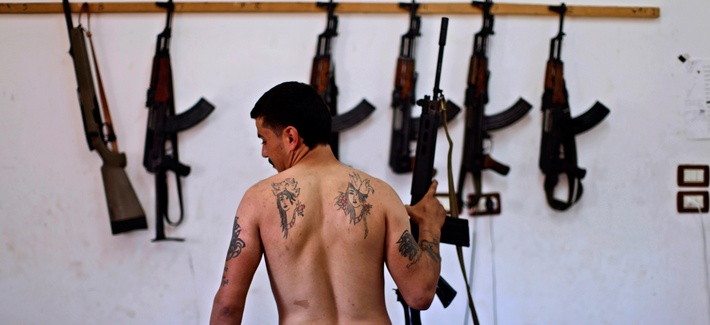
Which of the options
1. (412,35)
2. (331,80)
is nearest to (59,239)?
(331,80)

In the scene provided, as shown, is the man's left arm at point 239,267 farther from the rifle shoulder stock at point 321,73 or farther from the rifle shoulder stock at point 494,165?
the rifle shoulder stock at point 494,165

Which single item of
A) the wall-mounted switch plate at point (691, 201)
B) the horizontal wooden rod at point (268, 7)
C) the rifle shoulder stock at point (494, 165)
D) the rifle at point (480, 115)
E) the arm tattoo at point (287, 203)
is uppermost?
the horizontal wooden rod at point (268, 7)

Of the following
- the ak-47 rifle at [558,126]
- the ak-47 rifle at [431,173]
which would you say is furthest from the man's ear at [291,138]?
the ak-47 rifle at [558,126]

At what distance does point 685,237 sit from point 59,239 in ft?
9.47

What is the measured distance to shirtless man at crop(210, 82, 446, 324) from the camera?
75.0 inches

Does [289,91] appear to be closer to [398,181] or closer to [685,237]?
[398,181]

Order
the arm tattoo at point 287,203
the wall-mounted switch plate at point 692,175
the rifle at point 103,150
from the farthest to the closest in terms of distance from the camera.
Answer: the wall-mounted switch plate at point 692,175 < the rifle at point 103,150 < the arm tattoo at point 287,203

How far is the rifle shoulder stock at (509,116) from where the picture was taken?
3.49 metres

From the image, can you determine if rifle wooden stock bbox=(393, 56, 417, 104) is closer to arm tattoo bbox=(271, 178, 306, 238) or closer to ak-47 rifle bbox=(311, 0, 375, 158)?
ak-47 rifle bbox=(311, 0, 375, 158)

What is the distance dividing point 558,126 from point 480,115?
0.36 m

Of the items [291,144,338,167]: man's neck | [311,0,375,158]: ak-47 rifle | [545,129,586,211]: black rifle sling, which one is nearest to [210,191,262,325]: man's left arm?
[291,144,338,167]: man's neck

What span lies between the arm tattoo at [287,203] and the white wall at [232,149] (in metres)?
1.57

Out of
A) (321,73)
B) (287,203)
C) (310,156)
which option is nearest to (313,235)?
(287,203)

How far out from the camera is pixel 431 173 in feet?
7.89
